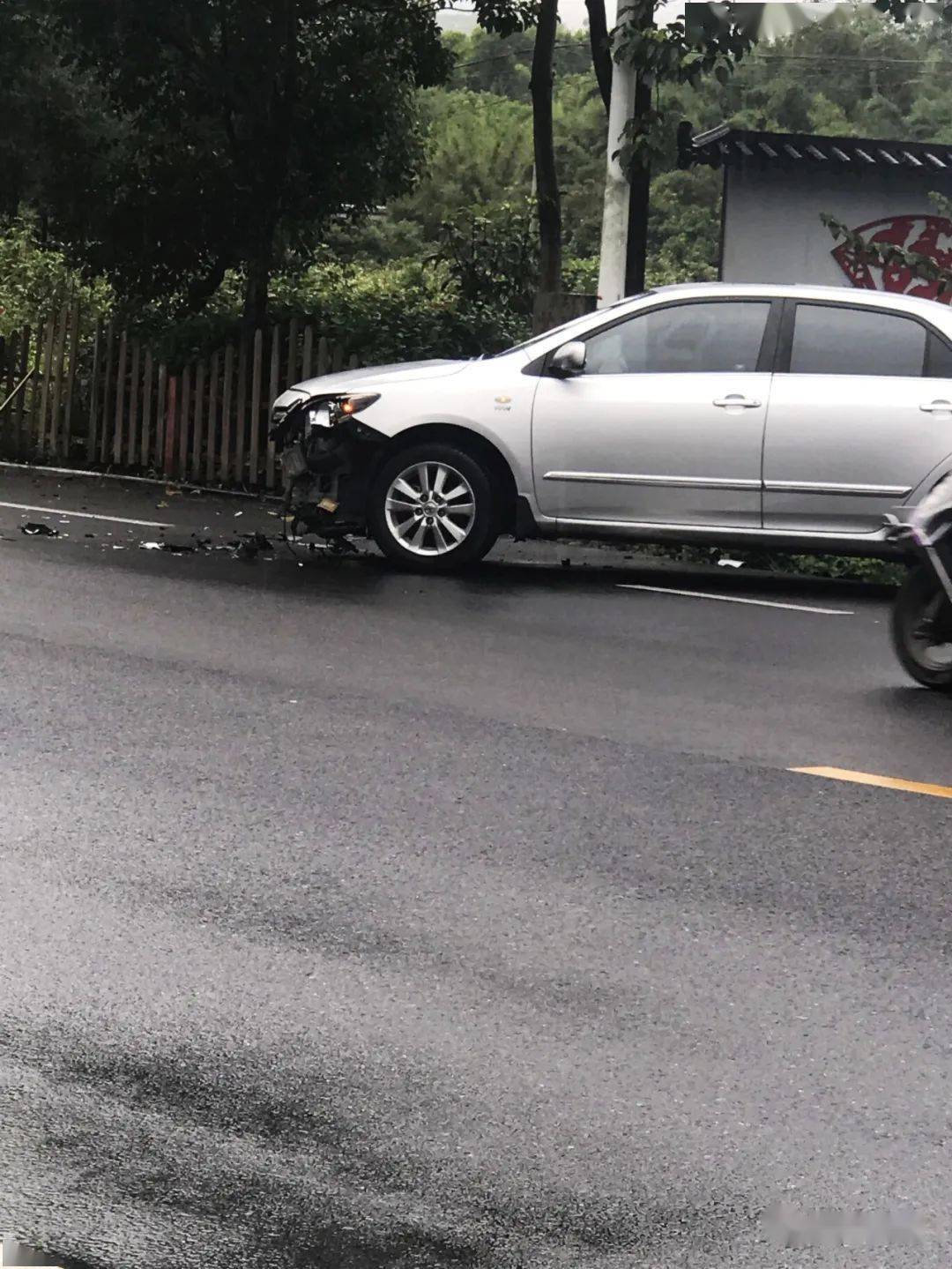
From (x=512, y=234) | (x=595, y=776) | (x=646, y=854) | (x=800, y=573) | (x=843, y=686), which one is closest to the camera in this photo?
(x=646, y=854)

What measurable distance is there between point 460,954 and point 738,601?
23.2ft

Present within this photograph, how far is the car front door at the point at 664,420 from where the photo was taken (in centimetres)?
1210

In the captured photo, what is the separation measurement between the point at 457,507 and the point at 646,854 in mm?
6299

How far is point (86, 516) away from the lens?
15.0 m

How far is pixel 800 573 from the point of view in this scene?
1388cm

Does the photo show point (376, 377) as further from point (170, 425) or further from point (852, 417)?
point (170, 425)

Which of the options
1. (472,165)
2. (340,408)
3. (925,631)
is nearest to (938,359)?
(925,631)

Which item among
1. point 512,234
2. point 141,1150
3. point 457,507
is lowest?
point 141,1150

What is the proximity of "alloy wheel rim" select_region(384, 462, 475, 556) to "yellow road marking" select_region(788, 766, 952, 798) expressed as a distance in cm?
510

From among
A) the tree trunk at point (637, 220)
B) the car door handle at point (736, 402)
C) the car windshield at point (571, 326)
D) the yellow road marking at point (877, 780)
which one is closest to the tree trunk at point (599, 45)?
the tree trunk at point (637, 220)

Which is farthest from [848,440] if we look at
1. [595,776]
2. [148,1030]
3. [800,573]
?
[148,1030]

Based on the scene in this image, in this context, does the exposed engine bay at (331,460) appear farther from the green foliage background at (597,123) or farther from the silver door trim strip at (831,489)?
the green foliage background at (597,123)

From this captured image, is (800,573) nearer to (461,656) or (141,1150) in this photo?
(461,656)

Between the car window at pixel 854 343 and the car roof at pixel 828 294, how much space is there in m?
0.06
